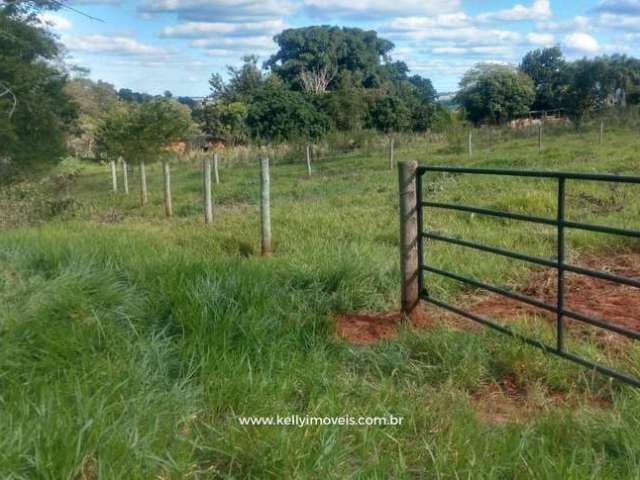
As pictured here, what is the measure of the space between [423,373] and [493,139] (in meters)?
30.5

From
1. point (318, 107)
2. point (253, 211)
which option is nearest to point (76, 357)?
point (253, 211)

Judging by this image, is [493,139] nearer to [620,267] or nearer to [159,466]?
[620,267]

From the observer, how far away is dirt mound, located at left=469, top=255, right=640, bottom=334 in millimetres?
5545

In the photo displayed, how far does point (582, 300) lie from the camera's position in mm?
6027

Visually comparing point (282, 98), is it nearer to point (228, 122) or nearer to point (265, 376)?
point (228, 122)

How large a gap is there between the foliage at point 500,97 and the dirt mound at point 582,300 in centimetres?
4211

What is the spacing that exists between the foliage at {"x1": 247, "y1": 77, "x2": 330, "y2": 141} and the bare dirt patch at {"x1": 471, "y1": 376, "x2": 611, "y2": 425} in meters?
35.2

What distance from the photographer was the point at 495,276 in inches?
261

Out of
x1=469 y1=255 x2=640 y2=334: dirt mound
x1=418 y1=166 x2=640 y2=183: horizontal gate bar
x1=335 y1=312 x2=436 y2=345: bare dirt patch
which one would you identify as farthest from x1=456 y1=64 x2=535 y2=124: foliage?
x1=418 y1=166 x2=640 y2=183: horizontal gate bar

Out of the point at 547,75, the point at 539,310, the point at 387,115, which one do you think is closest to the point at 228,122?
the point at 387,115

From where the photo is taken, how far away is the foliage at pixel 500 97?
47188 mm

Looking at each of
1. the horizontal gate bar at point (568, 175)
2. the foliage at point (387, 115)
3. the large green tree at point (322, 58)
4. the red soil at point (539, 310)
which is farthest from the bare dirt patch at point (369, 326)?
the large green tree at point (322, 58)

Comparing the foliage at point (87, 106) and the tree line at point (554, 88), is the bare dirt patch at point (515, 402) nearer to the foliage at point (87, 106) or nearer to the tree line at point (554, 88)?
the foliage at point (87, 106)

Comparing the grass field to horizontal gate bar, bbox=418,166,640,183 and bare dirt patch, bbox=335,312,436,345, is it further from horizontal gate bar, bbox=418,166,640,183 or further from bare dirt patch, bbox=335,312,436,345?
horizontal gate bar, bbox=418,166,640,183
